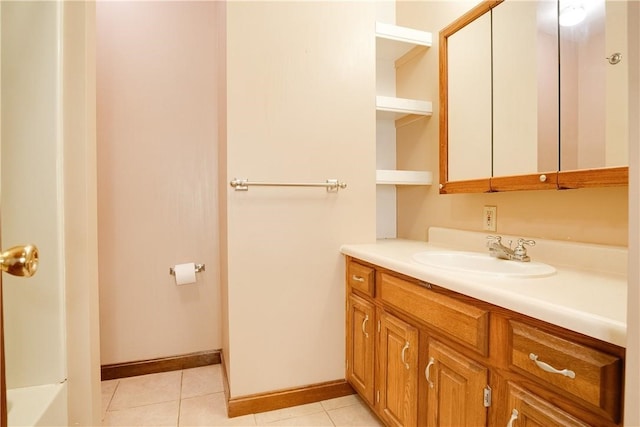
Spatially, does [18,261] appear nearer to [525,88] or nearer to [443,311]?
[443,311]

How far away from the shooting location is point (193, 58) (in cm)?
215

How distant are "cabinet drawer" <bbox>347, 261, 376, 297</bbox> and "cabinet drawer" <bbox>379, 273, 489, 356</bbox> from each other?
0.44 ft

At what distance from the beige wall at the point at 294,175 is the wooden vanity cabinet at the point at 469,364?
279 mm

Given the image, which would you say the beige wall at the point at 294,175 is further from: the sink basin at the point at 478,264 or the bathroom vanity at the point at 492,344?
the sink basin at the point at 478,264

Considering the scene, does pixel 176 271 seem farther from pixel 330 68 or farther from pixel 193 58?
pixel 330 68

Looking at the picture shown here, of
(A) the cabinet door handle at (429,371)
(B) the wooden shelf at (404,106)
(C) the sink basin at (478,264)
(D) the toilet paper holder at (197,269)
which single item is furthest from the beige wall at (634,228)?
(D) the toilet paper holder at (197,269)

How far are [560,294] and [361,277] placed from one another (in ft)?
2.98

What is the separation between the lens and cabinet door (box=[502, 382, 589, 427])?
2.36 ft

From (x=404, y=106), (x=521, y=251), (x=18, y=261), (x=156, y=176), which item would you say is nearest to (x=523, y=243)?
(x=521, y=251)

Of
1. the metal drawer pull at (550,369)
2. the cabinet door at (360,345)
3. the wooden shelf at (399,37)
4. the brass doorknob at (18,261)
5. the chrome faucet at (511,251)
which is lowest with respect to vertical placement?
the cabinet door at (360,345)

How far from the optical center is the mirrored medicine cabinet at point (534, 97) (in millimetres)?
1064

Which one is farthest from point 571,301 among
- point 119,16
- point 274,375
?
point 119,16

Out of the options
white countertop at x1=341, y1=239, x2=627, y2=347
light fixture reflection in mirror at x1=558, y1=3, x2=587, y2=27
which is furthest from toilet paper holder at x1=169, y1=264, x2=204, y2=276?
light fixture reflection in mirror at x1=558, y1=3, x2=587, y2=27

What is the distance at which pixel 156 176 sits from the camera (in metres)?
2.10
